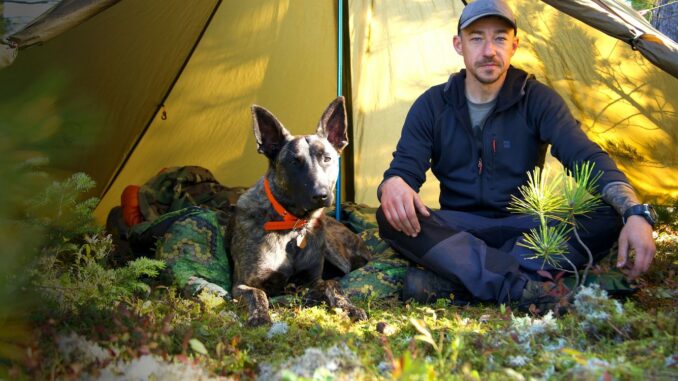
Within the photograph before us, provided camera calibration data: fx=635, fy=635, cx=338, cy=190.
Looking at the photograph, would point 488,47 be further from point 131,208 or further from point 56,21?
point 131,208

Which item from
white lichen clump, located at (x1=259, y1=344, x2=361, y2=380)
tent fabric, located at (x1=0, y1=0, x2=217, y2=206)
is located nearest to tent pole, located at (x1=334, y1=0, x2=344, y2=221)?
tent fabric, located at (x1=0, y1=0, x2=217, y2=206)

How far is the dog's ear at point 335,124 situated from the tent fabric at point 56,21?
1.41m

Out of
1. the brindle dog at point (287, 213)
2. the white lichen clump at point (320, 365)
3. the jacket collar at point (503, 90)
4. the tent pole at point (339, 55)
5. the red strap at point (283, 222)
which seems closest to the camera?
the white lichen clump at point (320, 365)

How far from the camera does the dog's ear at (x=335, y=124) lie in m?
4.04

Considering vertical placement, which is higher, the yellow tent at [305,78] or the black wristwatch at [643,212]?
the yellow tent at [305,78]

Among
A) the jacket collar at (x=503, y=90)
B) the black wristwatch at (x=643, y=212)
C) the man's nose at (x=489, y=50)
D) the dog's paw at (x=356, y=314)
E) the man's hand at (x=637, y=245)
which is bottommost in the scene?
the dog's paw at (x=356, y=314)

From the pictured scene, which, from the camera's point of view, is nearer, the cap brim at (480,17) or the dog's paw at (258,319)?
the dog's paw at (258,319)

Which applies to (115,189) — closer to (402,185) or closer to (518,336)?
(402,185)

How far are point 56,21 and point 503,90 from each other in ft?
8.63

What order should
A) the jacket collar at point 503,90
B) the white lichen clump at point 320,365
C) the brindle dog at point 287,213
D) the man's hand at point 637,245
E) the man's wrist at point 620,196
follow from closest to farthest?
the white lichen clump at point 320,365
the man's hand at point 637,245
the man's wrist at point 620,196
the brindle dog at point 287,213
the jacket collar at point 503,90

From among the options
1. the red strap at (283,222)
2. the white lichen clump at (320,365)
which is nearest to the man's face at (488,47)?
the red strap at (283,222)

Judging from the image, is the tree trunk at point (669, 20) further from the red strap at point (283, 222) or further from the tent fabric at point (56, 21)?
the tent fabric at point (56, 21)

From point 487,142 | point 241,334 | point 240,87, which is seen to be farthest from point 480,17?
point 240,87

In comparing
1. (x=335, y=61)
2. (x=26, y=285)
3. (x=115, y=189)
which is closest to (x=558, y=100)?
(x=335, y=61)
